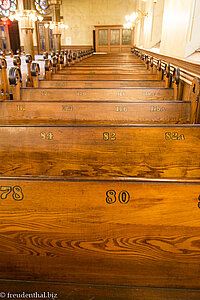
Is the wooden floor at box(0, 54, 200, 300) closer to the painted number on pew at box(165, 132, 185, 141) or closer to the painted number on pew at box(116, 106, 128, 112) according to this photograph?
the painted number on pew at box(165, 132, 185, 141)

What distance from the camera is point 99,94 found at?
9.24 feet

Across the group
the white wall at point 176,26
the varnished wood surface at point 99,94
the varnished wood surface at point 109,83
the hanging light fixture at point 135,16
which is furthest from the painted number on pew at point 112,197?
the hanging light fixture at point 135,16

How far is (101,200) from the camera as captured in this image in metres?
0.99

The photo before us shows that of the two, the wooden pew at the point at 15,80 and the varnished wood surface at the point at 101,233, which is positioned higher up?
the wooden pew at the point at 15,80

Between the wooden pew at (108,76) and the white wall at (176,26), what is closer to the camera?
the wooden pew at (108,76)

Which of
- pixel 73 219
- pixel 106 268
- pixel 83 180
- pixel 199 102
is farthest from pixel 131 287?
pixel 199 102

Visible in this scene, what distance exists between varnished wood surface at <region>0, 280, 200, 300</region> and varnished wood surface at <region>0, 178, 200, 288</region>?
2 cm

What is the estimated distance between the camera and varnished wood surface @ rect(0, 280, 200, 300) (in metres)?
1.04

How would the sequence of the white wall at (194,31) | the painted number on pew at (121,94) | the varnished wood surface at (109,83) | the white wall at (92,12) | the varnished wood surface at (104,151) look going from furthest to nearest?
the white wall at (92,12), the white wall at (194,31), the varnished wood surface at (109,83), the painted number on pew at (121,94), the varnished wood surface at (104,151)

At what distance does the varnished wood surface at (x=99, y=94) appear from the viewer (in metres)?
2.79

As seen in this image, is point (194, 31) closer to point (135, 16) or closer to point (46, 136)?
point (46, 136)

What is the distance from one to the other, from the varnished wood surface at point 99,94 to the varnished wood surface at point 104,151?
124cm

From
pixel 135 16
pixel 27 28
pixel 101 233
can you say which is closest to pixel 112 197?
pixel 101 233

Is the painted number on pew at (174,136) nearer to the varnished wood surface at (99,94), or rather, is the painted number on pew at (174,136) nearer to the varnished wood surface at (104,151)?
the varnished wood surface at (104,151)
